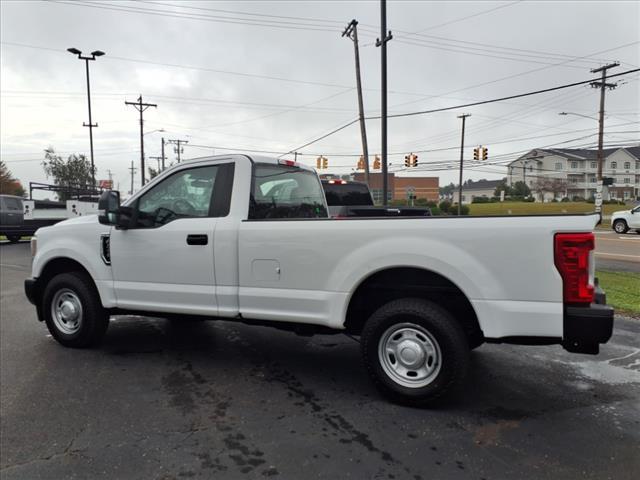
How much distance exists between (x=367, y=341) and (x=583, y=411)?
1.67 meters

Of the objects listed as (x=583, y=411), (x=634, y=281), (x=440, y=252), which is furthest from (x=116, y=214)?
(x=634, y=281)

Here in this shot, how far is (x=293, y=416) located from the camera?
331 cm

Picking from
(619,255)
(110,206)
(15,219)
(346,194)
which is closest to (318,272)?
(110,206)

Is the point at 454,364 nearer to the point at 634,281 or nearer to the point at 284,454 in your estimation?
the point at 284,454

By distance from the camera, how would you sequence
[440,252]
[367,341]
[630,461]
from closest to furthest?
[630,461] < [440,252] < [367,341]

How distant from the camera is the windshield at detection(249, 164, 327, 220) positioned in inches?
163

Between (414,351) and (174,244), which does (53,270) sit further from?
(414,351)

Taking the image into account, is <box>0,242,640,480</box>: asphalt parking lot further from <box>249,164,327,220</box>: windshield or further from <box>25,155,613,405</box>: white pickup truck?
<box>249,164,327,220</box>: windshield

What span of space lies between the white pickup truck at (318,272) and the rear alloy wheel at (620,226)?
914 inches

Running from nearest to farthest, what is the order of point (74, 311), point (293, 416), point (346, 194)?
point (293, 416)
point (74, 311)
point (346, 194)

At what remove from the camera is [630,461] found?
2.70 m

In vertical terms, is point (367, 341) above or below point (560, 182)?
below

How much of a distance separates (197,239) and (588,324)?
3.05m

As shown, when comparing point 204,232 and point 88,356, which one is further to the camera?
point 88,356
